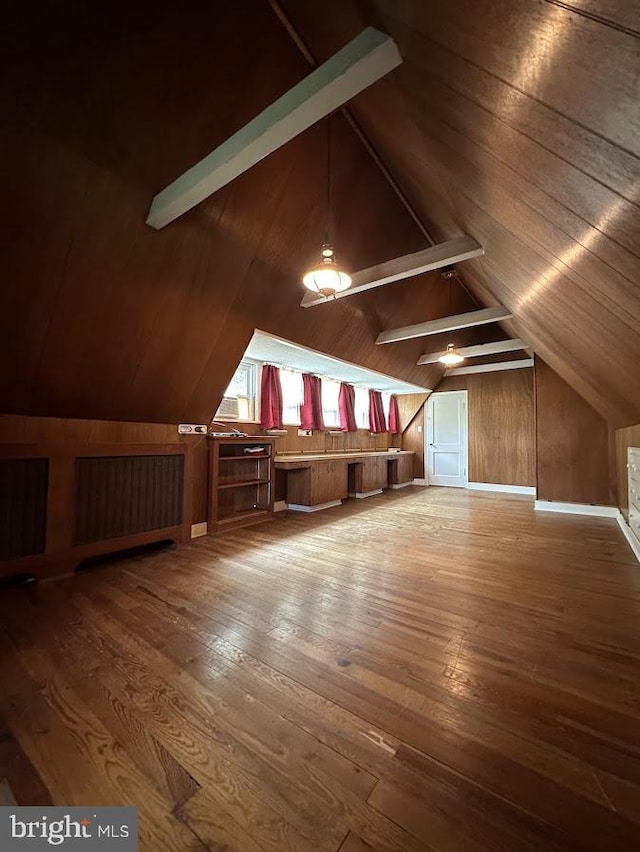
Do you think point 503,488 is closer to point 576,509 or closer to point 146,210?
point 576,509

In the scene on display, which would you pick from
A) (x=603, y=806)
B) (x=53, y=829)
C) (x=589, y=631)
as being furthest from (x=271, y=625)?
(x=589, y=631)

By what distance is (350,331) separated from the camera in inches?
192

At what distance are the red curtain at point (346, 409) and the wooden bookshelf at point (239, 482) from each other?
2.43 meters

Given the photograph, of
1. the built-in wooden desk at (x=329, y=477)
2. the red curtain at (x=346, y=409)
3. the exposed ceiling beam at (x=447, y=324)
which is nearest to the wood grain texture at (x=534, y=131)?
the exposed ceiling beam at (x=447, y=324)

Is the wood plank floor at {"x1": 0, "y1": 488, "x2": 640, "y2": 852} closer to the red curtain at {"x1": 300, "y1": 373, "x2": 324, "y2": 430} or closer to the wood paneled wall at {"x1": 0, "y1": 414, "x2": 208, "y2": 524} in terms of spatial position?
the wood paneled wall at {"x1": 0, "y1": 414, "x2": 208, "y2": 524}

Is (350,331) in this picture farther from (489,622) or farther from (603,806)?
(603,806)

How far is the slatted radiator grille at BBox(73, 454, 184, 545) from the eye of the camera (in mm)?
2916

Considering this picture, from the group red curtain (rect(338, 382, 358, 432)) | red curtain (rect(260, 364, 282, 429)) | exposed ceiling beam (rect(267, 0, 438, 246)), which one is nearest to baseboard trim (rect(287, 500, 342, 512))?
red curtain (rect(260, 364, 282, 429))

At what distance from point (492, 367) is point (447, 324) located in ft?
10.5

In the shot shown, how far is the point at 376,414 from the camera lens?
783 centimetres

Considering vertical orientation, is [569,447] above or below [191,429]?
below

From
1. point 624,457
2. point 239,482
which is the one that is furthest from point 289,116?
point 624,457

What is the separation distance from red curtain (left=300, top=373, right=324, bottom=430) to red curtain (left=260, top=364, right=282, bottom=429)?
731mm

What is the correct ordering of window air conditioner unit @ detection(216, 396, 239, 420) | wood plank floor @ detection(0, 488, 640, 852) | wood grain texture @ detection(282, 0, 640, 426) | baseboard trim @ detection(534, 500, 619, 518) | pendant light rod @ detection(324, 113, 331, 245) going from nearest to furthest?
wood grain texture @ detection(282, 0, 640, 426) → wood plank floor @ detection(0, 488, 640, 852) → pendant light rod @ detection(324, 113, 331, 245) → window air conditioner unit @ detection(216, 396, 239, 420) → baseboard trim @ detection(534, 500, 619, 518)
